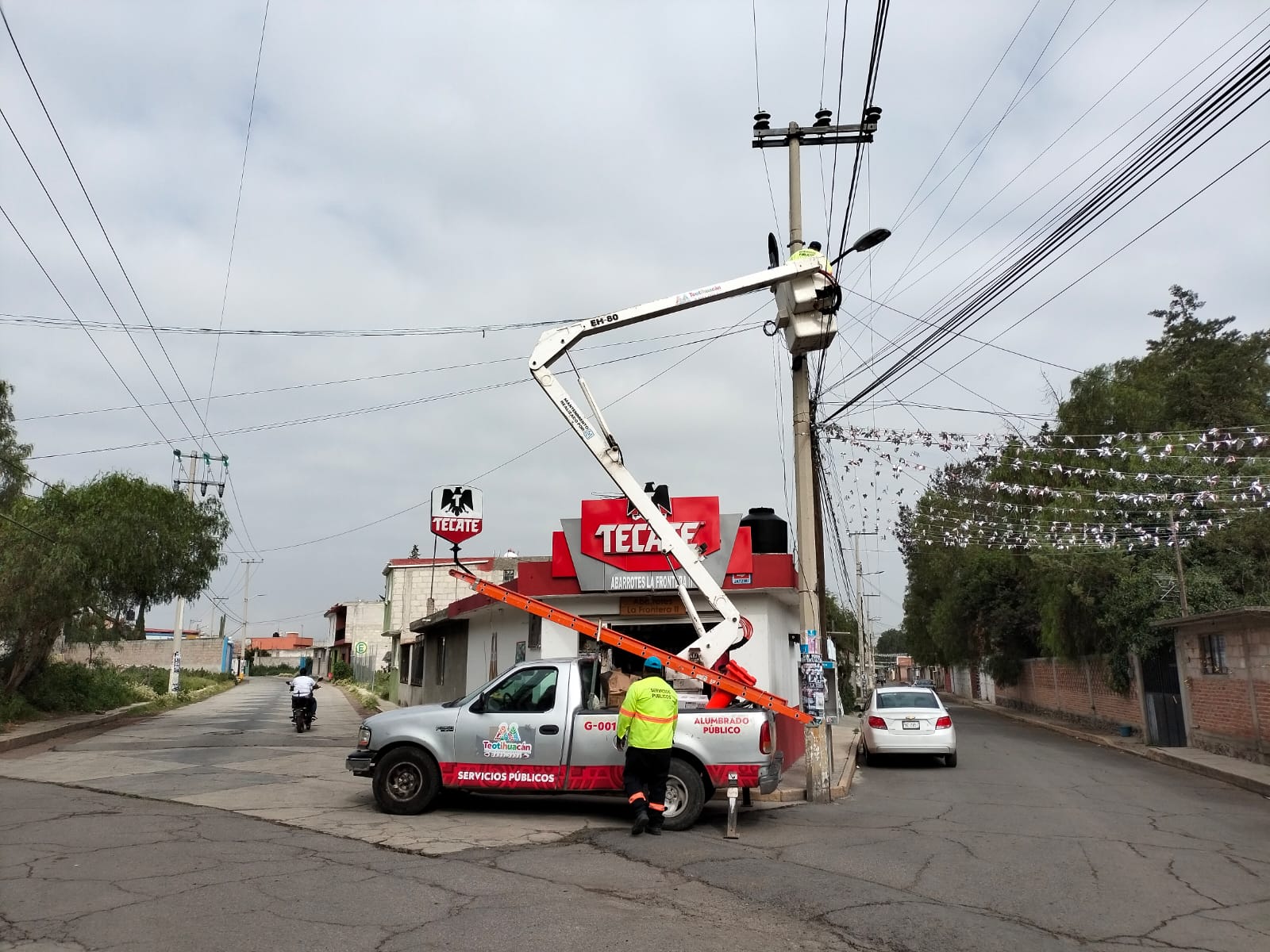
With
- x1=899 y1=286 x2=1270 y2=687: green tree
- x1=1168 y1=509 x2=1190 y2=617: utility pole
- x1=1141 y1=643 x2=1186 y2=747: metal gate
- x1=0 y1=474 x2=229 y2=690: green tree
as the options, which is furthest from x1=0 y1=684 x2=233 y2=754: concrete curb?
x1=1141 y1=643 x2=1186 y2=747: metal gate

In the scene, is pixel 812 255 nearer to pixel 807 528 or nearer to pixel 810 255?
pixel 810 255

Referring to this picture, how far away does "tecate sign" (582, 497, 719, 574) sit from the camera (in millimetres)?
16266

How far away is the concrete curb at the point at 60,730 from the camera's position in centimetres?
1725

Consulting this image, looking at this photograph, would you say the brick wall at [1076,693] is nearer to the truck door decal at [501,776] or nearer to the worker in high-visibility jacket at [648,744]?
the worker in high-visibility jacket at [648,744]

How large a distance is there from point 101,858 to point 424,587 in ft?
137

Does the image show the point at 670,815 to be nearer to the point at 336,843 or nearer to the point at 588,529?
the point at 336,843

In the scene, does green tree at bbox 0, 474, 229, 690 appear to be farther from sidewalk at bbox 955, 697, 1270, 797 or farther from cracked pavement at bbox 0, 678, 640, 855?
sidewalk at bbox 955, 697, 1270, 797

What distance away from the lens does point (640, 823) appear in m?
9.24

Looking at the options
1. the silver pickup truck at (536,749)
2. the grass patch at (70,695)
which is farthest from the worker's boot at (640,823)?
the grass patch at (70,695)

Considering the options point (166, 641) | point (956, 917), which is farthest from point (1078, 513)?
point (166, 641)

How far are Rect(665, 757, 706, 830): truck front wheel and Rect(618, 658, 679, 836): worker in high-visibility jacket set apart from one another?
288mm

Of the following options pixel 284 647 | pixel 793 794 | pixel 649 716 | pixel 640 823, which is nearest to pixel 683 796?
pixel 640 823

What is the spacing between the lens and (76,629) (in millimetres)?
22562

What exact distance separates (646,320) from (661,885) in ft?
24.3
